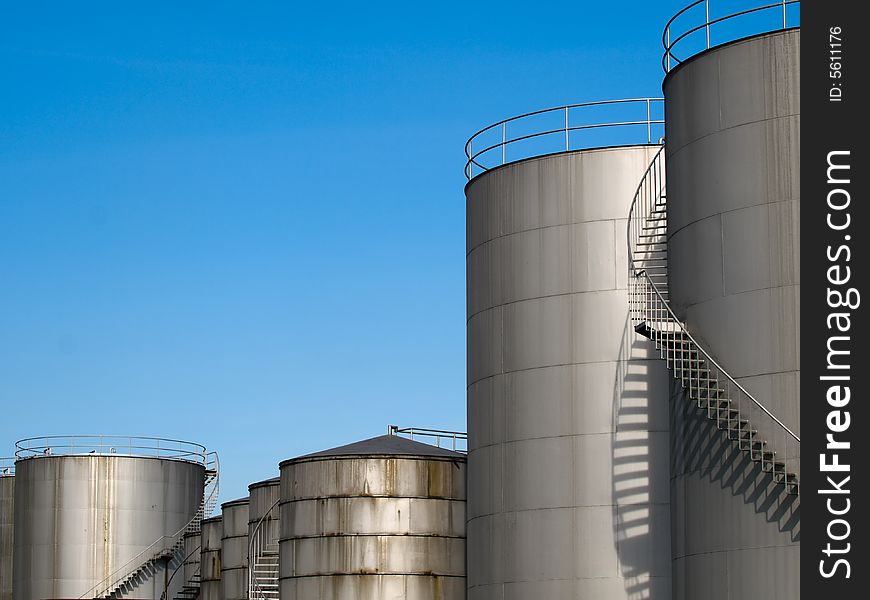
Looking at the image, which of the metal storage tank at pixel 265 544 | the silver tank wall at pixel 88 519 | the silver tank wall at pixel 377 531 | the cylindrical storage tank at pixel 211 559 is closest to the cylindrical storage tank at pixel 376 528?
the silver tank wall at pixel 377 531

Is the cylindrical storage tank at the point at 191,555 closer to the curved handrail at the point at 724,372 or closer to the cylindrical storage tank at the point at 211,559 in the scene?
the cylindrical storage tank at the point at 211,559

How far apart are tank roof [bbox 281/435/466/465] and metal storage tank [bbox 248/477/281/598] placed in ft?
12.5

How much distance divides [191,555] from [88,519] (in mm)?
4567

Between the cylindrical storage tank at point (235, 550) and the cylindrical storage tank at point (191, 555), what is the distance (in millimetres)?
7061

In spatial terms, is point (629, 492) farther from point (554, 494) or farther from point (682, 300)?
point (682, 300)

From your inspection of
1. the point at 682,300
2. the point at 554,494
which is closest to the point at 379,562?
the point at 554,494

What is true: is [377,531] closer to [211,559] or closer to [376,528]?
[376,528]

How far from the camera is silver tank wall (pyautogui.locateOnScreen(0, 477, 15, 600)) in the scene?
203ft

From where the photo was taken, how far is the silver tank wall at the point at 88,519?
56906mm

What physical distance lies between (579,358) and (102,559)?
93.8 ft
